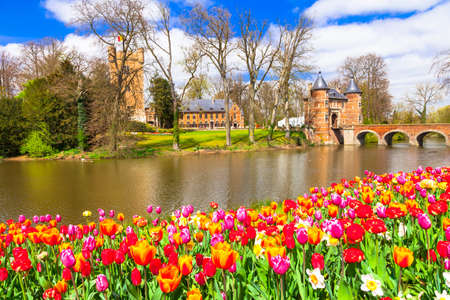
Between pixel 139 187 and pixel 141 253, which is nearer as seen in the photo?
pixel 141 253

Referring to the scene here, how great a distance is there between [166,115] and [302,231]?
53054 millimetres

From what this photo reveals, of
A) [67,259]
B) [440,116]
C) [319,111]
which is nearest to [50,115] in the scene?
[67,259]

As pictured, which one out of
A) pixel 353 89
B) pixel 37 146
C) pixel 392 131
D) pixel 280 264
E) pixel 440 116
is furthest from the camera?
pixel 440 116

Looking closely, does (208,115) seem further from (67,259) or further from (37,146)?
(67,259)

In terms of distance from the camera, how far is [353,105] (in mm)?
46281

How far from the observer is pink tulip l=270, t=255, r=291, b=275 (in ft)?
5.75

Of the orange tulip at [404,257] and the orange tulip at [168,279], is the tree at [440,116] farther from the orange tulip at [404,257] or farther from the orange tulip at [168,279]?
the orange tulip at [168,279]

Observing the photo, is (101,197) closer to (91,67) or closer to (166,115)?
(91,67)

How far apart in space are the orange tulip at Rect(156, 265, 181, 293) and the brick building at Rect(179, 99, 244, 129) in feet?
233

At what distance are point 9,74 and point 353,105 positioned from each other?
50.1 m

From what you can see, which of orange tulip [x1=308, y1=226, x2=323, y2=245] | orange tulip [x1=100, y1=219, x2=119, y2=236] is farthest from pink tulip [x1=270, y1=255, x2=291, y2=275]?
orange tulip [x1=100, y1=219, x2=119, y2=236]

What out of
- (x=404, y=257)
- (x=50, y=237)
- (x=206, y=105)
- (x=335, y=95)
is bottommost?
(x=50, y=237)

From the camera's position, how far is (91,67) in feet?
78.7

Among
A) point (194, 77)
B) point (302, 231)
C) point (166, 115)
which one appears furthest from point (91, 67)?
point (166, 115)
